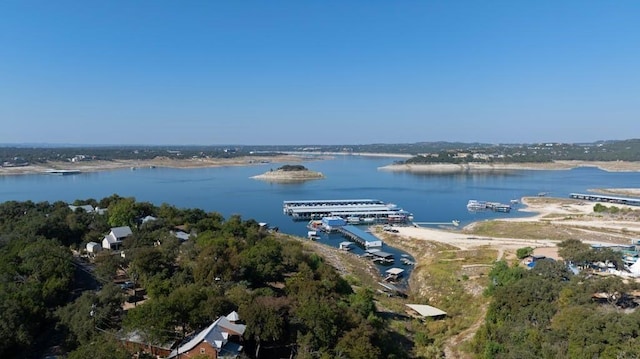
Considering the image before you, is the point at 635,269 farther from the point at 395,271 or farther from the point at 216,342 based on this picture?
the point at 216,342

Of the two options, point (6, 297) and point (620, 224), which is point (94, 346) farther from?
point (620, 224)

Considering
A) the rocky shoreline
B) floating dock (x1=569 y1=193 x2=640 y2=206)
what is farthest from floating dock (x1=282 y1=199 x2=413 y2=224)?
the rocky shoreline

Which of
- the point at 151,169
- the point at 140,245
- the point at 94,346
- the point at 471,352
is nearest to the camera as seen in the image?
the point at 94,346

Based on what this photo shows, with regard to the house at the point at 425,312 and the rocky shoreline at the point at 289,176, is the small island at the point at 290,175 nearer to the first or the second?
the rocky shoreline at the point at 289,176

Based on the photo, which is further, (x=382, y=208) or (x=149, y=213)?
(x=382, y=208)

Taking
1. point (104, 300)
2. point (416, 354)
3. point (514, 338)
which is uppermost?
point (104, 300)

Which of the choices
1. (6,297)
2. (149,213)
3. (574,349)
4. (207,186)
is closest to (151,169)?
(207,186)
